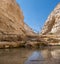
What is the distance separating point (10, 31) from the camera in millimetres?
14414

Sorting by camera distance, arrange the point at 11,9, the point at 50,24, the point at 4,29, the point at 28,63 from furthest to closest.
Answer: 1. the point at 50,24
2. the point at 11,9
3. the point at 4,29
4. the point at 28,63

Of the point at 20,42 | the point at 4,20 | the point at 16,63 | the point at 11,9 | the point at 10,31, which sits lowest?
the point at 16,63

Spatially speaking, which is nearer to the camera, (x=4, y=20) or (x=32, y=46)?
(x=32, y=46)

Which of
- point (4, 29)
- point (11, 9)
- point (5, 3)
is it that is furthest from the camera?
point (11, 9)

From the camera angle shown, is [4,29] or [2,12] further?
[2,12]

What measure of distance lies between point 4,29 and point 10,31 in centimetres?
70

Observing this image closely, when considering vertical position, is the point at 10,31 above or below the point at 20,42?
above

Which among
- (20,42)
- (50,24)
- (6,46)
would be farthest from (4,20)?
(50,24)

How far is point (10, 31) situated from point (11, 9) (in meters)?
4.90

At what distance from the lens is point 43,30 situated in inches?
1777

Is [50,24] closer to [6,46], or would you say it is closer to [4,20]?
[4,20]

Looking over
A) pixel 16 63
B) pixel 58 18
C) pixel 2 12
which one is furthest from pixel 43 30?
pixel 16 63

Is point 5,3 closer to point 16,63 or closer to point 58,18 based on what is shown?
point 16,63

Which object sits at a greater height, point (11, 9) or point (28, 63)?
point (11, 9)
